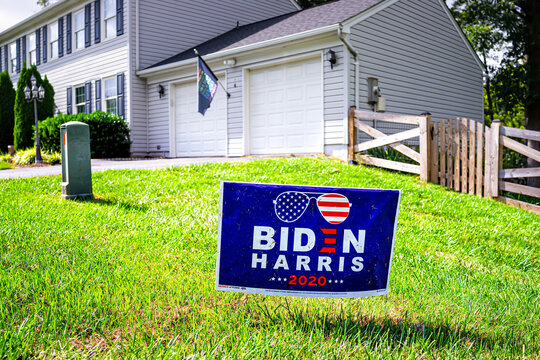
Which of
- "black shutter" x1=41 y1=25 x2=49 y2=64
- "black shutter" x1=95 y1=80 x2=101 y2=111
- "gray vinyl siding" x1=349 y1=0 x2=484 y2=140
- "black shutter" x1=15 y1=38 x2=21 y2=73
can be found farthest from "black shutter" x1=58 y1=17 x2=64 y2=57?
"gray vinyl siding" x1=349 y1=0 x2=484 y2=140

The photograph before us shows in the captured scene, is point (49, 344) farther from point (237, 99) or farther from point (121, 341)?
point (237, 99)

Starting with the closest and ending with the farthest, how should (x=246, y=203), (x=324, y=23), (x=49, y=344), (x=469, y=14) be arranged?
(x=49, y=344) → (x=246, y=203) → (x=324, y=23) → (x=469, y=14)

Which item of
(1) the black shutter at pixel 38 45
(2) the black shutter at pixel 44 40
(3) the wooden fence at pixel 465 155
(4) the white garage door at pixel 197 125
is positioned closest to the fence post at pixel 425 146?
(3) the wooden fence at pixel 465 155

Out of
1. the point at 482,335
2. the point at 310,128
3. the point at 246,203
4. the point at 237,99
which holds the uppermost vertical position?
the point at 237,99

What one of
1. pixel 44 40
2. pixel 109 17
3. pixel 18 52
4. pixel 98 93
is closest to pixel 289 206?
pixel 109 17

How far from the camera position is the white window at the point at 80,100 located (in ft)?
61.9

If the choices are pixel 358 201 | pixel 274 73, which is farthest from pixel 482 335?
pixel 274 73

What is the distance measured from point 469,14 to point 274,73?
1010 centimetres

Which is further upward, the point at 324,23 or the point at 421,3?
the point at 421,3

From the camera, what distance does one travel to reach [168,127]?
1552 centimetres

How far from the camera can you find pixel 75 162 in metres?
6.14

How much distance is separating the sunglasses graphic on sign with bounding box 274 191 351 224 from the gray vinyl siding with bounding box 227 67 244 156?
10.5m

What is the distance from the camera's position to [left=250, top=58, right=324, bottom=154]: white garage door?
11.7m

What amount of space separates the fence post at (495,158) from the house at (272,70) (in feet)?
10.7
